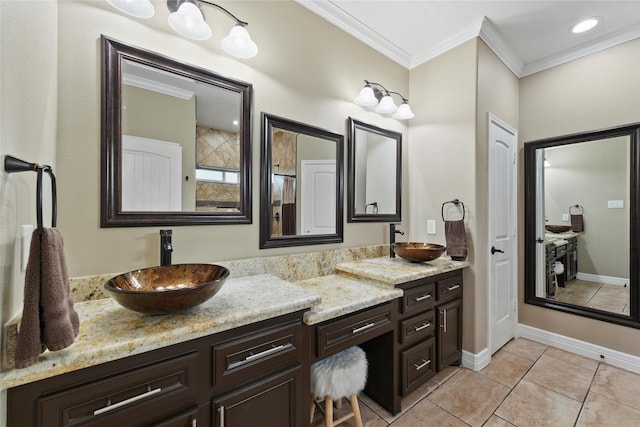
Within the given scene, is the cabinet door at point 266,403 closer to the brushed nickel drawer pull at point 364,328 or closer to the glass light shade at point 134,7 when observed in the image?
the brushed nickel drawer pull at point 364,328

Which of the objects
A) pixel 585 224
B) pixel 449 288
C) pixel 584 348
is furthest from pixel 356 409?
pixel 585 224

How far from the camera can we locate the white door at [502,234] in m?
2.44

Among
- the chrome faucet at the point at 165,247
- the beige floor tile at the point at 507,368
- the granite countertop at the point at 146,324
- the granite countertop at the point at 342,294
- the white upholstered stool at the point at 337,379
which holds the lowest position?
the beige floor tile at the point at 507,368

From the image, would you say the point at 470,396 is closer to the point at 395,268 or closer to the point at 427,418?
the point at 427,418

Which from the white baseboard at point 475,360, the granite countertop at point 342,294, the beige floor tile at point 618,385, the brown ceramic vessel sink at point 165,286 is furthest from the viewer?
the white baseboard at point 475,360

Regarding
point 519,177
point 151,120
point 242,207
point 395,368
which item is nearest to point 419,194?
point 519,177

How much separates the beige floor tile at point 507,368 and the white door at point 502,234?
0.09 metres

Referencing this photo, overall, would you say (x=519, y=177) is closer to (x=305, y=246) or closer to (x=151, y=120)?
(x=305, y=246)

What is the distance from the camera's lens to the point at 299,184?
6.48 ft

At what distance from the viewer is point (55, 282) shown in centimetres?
76

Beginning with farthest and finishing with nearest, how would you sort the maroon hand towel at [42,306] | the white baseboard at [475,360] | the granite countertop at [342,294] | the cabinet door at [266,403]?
1. the white baseboard at [475,360]
2. the granite countertop at [342,294]
3. the cabinet door at [266,403]
4. the maroon hand towel at [42,306]

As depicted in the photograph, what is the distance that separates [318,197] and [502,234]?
1878 mm

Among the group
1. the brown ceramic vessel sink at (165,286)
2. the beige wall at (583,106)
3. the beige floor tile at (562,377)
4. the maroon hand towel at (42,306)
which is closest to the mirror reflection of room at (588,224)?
the beige wall at (583,106)

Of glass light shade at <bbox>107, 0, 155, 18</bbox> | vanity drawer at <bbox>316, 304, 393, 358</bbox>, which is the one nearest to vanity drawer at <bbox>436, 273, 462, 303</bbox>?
vanity drawer at <bbox>316, 304, 393, 358</bbox>
